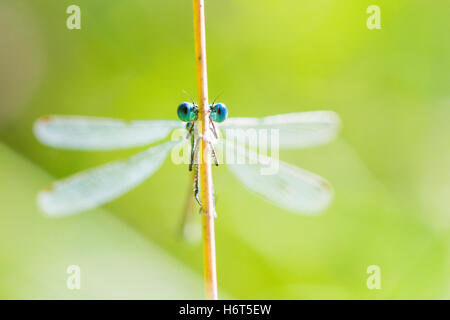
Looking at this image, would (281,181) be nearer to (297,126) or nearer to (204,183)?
(297,126)

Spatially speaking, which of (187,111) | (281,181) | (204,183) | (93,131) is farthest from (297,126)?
(204,183)

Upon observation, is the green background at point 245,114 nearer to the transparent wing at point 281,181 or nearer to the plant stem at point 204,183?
the transparent wing at point 281,181

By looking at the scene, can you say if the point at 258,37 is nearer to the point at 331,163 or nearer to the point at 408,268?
the point at 331,163

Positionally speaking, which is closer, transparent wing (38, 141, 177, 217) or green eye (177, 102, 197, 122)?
green eye (177, 102, 197, 122)

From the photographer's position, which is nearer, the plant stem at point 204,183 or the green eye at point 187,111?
the plant stem at point 204,183

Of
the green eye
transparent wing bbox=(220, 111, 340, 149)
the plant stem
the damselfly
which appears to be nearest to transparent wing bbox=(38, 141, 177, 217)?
the damselfly

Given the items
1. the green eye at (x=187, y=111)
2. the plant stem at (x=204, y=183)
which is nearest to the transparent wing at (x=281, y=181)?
the green eye at (x=187, y=111)

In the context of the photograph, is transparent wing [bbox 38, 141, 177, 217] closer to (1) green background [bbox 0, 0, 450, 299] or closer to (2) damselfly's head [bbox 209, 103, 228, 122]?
(2) damselfly's head [bbox 209, 103, 228, 122]
